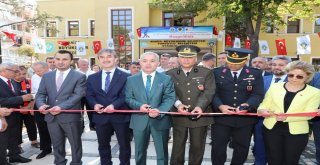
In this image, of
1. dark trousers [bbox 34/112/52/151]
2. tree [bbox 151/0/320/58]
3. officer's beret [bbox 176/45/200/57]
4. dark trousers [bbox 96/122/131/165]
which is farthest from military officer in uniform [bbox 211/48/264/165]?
tree [bbox 151/0/320/58]

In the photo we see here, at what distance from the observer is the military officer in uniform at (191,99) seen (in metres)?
3.85

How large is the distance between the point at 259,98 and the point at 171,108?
48.4 inches

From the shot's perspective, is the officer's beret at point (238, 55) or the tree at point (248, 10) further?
the tree at point (248, 10)

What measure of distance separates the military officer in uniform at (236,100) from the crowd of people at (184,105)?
A: 0.04 feet

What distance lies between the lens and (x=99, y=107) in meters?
4.09

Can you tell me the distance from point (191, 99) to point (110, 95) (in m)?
1.23

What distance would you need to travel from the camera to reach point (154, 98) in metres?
3.93

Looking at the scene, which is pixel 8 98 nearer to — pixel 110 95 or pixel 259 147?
pixel 110 95

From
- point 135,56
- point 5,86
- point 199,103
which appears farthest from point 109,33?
point 199,103

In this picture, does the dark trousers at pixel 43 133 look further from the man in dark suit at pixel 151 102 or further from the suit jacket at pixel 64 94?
the man in dark suit at pixel 151 102

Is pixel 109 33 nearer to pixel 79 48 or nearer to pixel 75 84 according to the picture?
pixel 79 48

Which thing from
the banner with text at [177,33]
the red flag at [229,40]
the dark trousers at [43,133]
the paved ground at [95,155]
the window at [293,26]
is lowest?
the paved ground at [95,155]

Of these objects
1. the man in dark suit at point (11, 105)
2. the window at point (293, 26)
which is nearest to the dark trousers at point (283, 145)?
the man in dark suit at point (11, 105)

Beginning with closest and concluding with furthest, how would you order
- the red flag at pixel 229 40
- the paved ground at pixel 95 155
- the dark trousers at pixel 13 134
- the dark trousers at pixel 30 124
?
the dark trousers at pixel 13 134 → the paved ground at pixel 95 155 → the dark trousers at pixel 30 124 → the red flag at pixel 229 40
